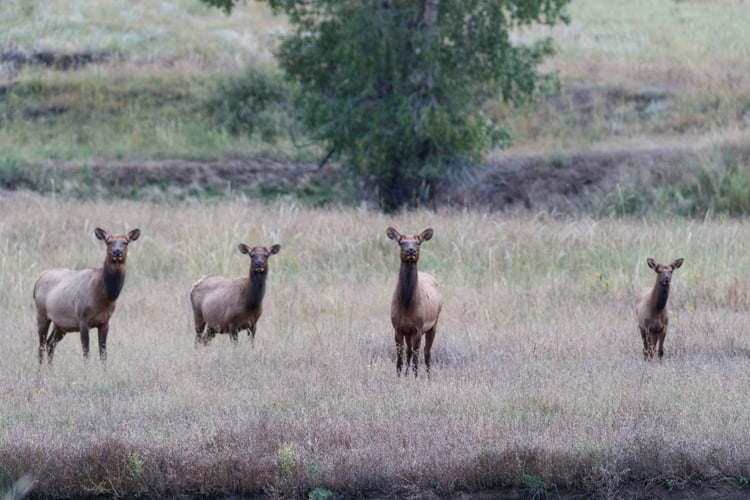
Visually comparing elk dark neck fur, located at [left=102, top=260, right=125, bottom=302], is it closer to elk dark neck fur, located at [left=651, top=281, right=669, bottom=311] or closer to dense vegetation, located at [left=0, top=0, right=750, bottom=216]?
elk dark neck fur, located at [left=651, top=281, right=669, bottom=311]

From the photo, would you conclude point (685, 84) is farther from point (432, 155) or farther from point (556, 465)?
point (556, 465)

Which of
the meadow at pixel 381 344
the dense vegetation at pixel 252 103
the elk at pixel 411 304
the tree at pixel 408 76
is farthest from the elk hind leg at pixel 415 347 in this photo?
the dense vegetation at pixel 252 103

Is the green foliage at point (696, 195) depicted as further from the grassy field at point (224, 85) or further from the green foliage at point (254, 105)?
the green foliage at point (254, 105)

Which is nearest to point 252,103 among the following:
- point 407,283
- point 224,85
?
point 224,85

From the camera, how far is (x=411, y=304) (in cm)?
1267

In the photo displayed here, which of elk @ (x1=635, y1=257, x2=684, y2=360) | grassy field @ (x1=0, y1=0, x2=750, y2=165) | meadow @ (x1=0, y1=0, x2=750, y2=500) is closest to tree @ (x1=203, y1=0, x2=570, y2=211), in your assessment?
meadow @ (x1=0, y1=0, x2=750, y2=500)

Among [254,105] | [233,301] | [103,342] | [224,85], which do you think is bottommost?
[103,342]

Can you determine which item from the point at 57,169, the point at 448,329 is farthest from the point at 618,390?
the point at 57,169

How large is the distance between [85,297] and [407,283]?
365 centimetres

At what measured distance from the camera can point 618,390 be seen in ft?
39.7

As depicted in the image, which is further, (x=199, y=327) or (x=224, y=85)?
(x=224, y=85)

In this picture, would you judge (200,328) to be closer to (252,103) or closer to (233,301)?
(233,301)

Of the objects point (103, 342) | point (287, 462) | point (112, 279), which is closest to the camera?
point (287, 462)

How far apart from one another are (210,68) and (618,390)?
30021 mm
